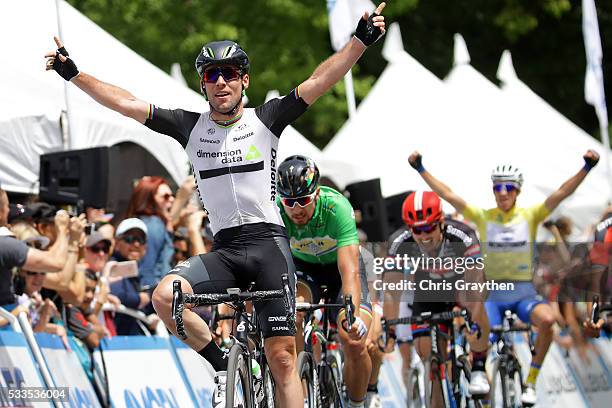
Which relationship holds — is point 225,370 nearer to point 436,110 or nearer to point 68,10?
point 68,10

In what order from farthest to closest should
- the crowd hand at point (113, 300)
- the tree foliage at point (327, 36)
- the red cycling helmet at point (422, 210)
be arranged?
the tree foliage at point (327, 36)
the crowd hand at point (113, 300)
the red cycling helmet at point (422, 210)

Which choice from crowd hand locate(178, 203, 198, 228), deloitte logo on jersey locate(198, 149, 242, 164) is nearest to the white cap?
crowd hand locate(178, 203, 198, 228)

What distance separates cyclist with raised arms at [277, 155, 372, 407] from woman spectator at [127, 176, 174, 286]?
2.18 meters

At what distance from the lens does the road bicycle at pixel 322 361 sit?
9.30 metres

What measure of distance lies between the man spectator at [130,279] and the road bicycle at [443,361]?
224cm

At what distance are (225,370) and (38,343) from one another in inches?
91.8

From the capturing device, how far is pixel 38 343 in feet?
31.7

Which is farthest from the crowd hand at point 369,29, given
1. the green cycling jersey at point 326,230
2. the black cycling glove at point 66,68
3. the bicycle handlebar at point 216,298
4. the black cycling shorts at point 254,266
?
the green cycling jersey at point 326,230

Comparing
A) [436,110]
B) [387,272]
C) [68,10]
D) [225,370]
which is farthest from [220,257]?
[436,110]

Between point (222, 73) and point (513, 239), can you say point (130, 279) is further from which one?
point (222, 73)

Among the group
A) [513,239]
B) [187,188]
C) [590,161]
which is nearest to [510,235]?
[513,239]

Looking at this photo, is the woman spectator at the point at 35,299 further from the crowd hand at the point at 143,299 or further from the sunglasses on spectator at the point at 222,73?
the sunglasses on spectator at the point at 222,73

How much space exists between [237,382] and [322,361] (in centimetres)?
251

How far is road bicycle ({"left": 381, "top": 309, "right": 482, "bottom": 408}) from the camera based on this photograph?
1116cm
